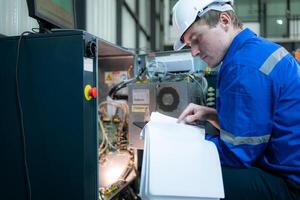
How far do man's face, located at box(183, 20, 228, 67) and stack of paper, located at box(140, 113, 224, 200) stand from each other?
31cm

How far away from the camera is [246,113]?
913 mm

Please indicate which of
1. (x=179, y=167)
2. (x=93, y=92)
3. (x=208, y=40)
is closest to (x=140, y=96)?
(x=93, y=92)

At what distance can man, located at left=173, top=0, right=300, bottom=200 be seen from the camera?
0.92 meters

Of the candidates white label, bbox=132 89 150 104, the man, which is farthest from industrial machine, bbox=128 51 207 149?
the man

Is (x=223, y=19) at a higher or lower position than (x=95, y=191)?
higher

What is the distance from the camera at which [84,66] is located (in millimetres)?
1260

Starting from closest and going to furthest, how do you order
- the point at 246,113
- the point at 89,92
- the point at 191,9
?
the point at 246,113 → the point at 191,9 → the point at 89,92

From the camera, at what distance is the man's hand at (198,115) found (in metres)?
1.21

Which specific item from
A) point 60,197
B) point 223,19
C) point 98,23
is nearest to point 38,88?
point 60,197

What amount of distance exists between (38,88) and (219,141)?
740mm

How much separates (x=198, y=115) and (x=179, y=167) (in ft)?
1.02

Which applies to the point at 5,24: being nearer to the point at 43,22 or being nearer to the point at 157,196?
the point at 43,22

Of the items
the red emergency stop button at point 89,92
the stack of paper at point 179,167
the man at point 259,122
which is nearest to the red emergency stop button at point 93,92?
the red emergency stop button at point 89,92

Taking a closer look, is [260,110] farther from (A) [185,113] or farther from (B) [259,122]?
(A) [185,113]
